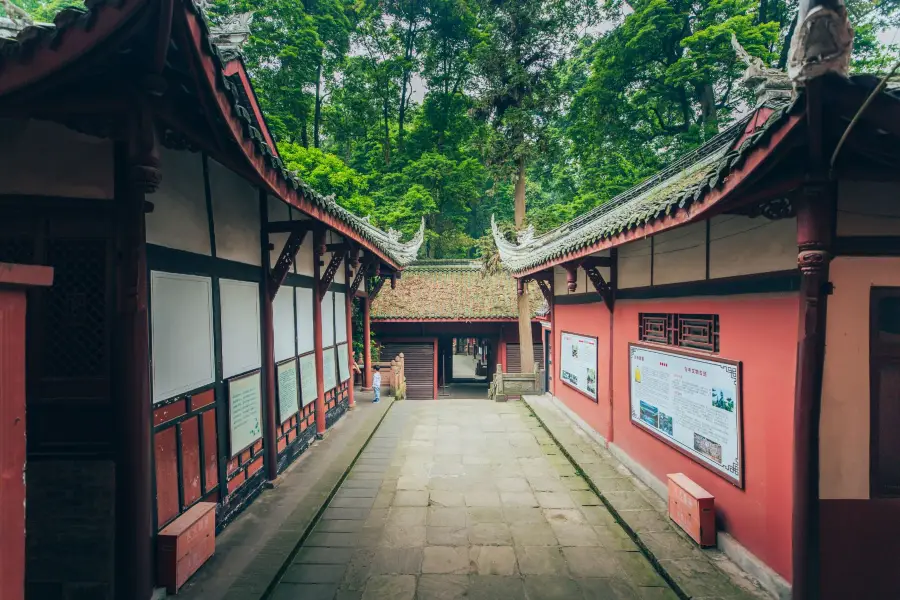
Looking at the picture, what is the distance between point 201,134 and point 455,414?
30.1 feet

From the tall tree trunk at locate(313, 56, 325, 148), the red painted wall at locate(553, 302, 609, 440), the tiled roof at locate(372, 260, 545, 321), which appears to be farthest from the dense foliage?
the red painted wall at locate(553, 302, 609, 440)

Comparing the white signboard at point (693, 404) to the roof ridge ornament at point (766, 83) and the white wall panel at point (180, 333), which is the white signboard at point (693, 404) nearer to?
the roof ridge ornament at point (766, 83)

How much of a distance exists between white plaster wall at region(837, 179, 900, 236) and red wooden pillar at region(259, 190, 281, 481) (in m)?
6.71

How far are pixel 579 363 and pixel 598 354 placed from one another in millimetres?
1263

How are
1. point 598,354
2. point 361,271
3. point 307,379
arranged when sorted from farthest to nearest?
1. point 361,271
2. point 598,354
3. point 307,379

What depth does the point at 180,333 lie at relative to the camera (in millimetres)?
4414

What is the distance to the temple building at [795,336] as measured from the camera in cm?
285

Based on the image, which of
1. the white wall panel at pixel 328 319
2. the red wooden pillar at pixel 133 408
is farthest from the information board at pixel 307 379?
the red wooden pillar at pixel 133 408

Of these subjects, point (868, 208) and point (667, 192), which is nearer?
point (868, 208)

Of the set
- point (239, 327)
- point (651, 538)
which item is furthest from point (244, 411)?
point (651, 538)

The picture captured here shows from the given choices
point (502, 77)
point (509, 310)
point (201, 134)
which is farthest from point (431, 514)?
point (502, 77)

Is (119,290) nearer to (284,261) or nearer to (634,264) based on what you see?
(284,261)

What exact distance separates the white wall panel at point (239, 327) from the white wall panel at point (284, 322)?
2.42 feet

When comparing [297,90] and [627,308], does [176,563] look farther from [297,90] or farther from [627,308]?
[297,90]
